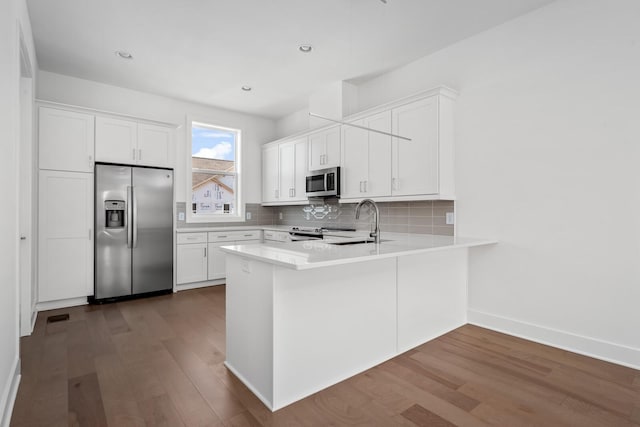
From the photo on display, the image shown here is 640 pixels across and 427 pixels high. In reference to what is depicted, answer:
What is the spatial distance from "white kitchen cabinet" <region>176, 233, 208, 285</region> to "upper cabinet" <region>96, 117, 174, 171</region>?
3.59ft

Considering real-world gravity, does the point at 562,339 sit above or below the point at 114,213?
below

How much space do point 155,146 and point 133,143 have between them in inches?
10.6

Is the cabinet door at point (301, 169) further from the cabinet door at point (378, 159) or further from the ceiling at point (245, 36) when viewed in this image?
the cabinet door at point (378, 159)

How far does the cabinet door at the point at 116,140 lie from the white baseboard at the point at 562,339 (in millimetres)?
4470

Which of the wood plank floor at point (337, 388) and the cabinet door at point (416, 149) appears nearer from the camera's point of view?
the wood plank floor at point (337, 388)

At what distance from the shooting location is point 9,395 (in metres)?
1.85

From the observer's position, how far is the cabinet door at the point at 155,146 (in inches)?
172

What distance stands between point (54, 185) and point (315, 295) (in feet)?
11.7

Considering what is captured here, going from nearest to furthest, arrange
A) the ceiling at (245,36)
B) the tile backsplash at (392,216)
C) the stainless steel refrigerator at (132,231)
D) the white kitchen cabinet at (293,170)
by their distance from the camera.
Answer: the ceiling at (245,36) < the tile backsplash at (392,216) < the stainless steel refrigerator at (132,231) < the white kitchen cabinet at (293,170)

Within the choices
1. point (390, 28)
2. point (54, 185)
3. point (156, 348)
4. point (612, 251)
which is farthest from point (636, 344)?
point (54, 185)

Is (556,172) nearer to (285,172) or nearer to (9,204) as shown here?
(285,172)

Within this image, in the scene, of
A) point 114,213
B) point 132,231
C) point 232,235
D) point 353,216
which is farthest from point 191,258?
point 353,216

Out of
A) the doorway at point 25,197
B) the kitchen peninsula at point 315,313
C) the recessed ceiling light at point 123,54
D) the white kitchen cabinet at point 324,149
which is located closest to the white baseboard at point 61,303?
the doorway at point 25,197

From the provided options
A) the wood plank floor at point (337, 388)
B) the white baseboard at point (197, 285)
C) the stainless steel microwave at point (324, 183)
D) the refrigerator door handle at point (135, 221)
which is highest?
the stainless steel microwave at point (324, 183)
